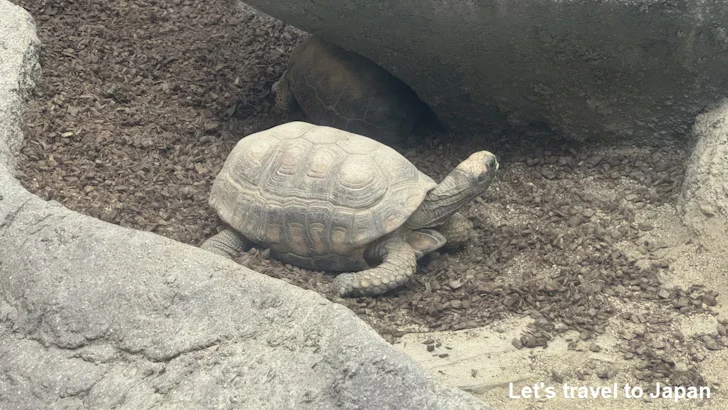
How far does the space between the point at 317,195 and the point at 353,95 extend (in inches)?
69.0

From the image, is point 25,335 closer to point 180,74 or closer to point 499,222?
point 499,222

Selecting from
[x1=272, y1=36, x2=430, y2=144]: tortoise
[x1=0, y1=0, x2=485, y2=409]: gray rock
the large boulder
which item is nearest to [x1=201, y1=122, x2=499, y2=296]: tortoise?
the large boulder

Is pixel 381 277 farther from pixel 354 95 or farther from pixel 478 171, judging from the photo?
pixel 354 95

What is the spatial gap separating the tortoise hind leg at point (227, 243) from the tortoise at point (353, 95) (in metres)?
1.71

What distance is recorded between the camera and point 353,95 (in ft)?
19.6

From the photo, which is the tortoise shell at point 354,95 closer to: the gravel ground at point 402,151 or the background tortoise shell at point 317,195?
the gravel ground at point 402,151

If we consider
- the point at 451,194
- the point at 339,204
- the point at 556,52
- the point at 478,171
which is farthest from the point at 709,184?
the point at 339,204

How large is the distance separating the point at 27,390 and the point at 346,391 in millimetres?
1402

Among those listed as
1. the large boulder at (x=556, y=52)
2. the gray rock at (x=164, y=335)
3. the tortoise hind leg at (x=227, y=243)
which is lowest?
the tortoise hind leg at (x=227, y=243)

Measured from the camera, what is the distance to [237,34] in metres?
7.23

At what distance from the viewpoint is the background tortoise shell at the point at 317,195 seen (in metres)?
4.43

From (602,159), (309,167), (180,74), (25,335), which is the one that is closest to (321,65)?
(180,74)

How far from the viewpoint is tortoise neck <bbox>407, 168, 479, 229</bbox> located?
4.69 meters

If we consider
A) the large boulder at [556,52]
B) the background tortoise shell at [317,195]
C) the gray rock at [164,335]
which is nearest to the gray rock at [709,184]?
the large boulder at [556,52]
